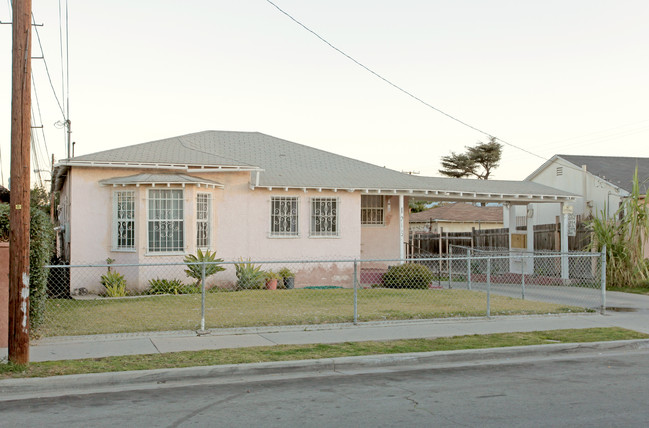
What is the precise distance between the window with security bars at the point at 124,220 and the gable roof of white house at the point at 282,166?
0.82 metres

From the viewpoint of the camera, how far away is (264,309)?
13594mm

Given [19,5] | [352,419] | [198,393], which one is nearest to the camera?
[352,419]

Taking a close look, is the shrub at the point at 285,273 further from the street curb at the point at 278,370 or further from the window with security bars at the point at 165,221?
the street curb at the point at 278,370

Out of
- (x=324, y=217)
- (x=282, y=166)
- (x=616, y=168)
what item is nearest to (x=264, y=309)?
(x=324, y=217)

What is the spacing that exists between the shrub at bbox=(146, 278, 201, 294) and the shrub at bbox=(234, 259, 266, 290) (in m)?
1.28

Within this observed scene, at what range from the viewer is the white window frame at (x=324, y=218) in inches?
753

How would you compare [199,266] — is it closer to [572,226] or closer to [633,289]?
[633,289]

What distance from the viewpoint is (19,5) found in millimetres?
8242

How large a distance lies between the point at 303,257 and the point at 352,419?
12653 millimetres

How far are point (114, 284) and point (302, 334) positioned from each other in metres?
7.05

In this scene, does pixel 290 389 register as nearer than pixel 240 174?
Yes

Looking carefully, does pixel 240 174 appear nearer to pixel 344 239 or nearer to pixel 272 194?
pixel 272 194

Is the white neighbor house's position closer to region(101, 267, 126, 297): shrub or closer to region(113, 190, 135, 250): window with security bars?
region(113, 190, 135, 250): window with security bars

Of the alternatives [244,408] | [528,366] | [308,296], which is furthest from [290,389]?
[308,296]
